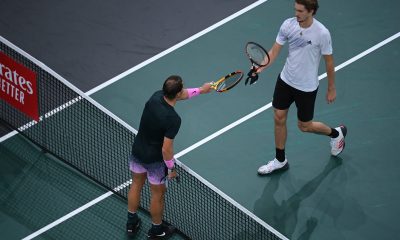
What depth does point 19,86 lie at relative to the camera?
37.4 ft

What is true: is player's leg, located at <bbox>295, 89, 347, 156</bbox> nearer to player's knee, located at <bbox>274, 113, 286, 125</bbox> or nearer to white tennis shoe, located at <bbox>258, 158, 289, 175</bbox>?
player's knee, located at <bbox>274, 113, 286, 125</bbox>

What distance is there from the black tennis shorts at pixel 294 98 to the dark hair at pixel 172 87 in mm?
1673

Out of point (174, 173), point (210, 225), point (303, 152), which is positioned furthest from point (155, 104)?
point (303, 152)

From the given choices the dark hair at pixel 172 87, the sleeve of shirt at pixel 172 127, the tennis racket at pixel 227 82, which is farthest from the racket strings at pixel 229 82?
the sleeve of shirt at pixel 172 127

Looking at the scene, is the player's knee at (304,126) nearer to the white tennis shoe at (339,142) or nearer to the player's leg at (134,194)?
the white tennis shoe at (339,142)

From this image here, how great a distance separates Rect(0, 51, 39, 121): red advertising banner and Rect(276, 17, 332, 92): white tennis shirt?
2.99m

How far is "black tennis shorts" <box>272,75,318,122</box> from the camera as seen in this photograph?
424 inches

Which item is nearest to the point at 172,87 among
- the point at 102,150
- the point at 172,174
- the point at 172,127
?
the point at 172,127

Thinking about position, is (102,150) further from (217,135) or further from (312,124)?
(312,124)

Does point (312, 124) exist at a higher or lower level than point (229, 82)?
lower

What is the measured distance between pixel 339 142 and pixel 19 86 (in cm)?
400

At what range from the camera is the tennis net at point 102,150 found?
10750 mm

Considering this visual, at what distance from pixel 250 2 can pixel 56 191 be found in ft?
15.5

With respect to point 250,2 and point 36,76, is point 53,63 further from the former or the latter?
point 250,2
